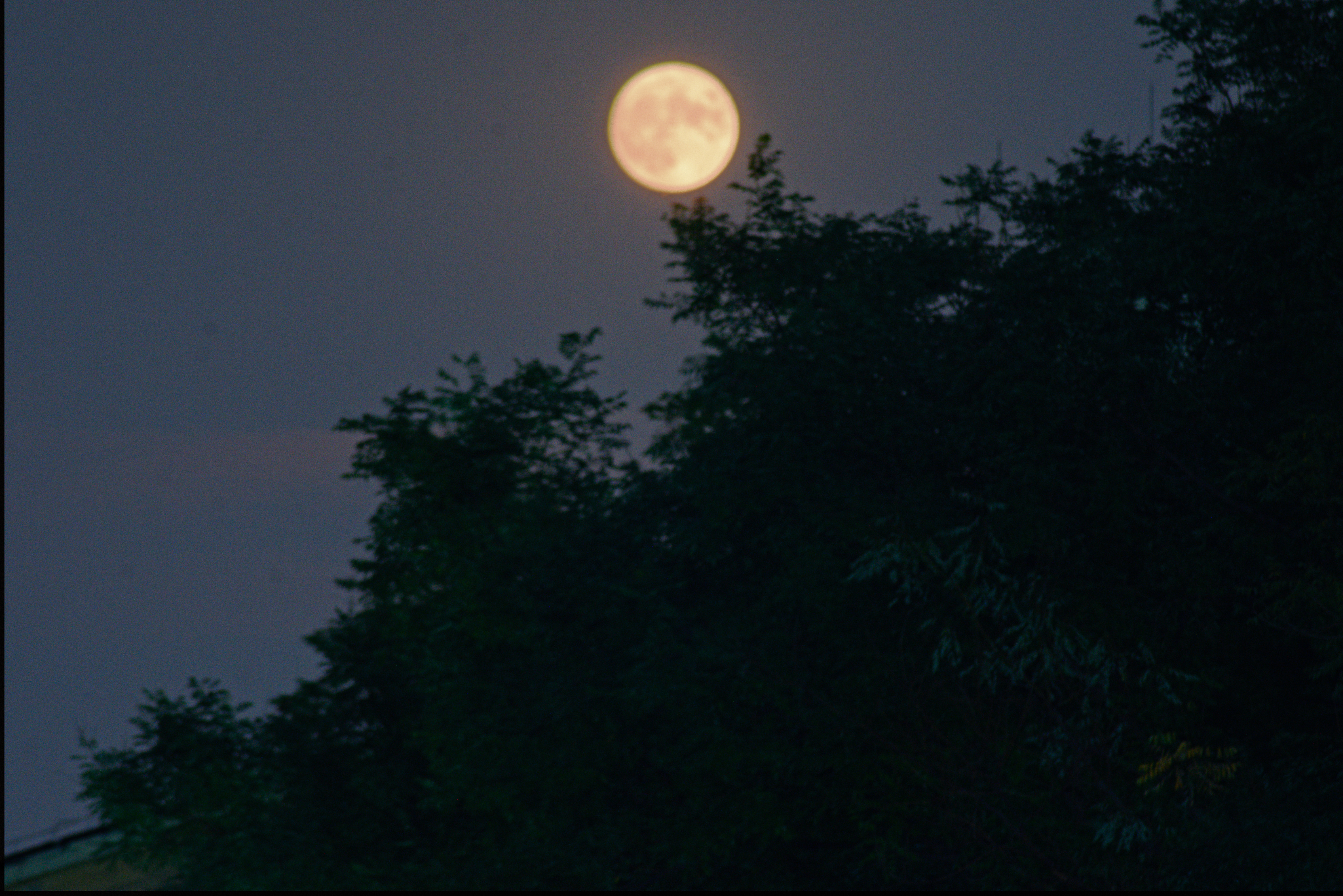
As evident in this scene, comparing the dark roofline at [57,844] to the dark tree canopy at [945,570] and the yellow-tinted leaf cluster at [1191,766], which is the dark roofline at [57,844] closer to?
the dark tree canopy at [945,570]

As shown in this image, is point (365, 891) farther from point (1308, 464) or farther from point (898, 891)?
point (1308, 464)

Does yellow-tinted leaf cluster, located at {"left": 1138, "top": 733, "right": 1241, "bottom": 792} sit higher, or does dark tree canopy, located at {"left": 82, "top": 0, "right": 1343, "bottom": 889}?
dark tree canopy, located at {"left": 82, "top": 0, "right": 1343, "bottom": 889}

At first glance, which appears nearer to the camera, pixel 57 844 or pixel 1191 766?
pixel 1191 766

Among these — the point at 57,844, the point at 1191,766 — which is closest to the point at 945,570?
the point at 1191,766

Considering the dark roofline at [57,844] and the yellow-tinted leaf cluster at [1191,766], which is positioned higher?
the dark roofline at [57,844]

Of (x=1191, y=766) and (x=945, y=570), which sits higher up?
(x=945, y=570)

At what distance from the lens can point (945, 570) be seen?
65.6 feet

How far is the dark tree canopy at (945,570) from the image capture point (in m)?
17.8

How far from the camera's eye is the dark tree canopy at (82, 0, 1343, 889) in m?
17.8

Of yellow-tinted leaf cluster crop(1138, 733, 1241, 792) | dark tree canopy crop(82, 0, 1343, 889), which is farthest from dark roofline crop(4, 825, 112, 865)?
yellow-tinted leaf cluster crop(1138, 733, 1241, 792)

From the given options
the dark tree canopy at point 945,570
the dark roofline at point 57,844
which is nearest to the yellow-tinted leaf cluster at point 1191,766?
the dark tree canopy at point 945,570

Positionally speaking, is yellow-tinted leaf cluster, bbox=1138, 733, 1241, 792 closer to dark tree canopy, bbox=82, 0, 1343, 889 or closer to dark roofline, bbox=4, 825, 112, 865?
dark tree canopy, bbox=82, 0, 1343, 889

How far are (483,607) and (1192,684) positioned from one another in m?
19.7

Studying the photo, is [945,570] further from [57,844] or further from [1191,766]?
[57,844]
